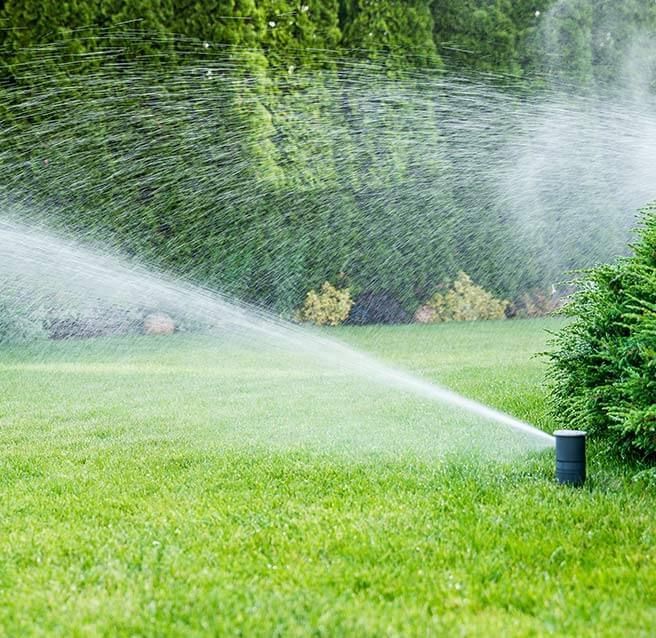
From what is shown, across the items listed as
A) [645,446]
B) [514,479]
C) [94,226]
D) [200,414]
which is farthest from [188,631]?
[94,226]

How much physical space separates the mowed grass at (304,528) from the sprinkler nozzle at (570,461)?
103mm

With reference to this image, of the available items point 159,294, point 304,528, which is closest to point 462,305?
point 159,294

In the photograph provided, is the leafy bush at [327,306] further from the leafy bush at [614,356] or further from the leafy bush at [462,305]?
the leafy bush at [614,356]

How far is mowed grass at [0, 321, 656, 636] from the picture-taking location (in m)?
2.88

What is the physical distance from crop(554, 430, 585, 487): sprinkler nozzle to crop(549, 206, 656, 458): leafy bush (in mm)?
226

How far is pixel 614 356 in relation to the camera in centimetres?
463

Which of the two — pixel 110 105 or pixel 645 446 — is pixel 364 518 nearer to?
pixel 645 446

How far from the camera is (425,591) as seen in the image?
3.04 meters

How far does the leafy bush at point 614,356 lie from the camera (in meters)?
4.12

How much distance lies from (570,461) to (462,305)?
11.7 m

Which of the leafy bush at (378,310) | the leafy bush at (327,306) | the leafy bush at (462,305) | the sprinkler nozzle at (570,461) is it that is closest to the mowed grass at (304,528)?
the sprinkler nozzle at (570,461)

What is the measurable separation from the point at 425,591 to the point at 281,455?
2.27m

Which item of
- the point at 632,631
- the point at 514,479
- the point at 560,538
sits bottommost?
the point at 514,479

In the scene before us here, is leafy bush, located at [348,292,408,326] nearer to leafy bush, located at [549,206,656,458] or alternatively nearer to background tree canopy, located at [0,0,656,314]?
background tree canopy, located at [0,0,656,314]
